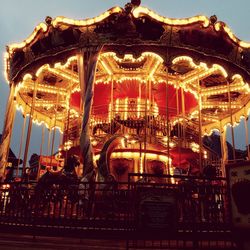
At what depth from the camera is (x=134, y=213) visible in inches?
246

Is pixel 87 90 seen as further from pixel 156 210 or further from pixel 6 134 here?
pixel 156 210

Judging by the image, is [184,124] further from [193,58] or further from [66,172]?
[66,172]

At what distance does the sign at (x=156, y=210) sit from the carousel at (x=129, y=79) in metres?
3.93

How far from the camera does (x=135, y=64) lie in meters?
14.7

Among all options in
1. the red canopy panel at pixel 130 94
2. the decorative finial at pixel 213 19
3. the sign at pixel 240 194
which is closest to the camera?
the sign at pixel 240 194

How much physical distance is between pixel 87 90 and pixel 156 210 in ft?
20.2

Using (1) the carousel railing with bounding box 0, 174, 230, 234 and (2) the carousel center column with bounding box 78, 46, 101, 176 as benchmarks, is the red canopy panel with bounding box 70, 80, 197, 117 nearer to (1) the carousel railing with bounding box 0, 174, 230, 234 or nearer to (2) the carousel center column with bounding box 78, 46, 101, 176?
(2) the carousel center column with bounding box 78, 46, 101, 176

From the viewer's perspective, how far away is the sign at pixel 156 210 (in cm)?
589

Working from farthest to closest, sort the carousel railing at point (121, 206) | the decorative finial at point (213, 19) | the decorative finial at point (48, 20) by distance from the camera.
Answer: the decorative finial at point (48, 20) < the decorative finial at point (213, 19) < the carousel railing at point (121, 206)

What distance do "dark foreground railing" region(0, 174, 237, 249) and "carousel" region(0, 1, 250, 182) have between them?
7.44 ft

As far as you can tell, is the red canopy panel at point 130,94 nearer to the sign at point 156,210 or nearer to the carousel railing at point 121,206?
the carousel railing at point 121,206

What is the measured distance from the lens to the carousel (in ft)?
37.1

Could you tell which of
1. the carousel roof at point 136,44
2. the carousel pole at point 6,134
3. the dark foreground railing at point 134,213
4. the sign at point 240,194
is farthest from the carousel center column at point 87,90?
the sign at point 240,194

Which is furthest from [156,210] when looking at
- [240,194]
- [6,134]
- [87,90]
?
[6,134]
